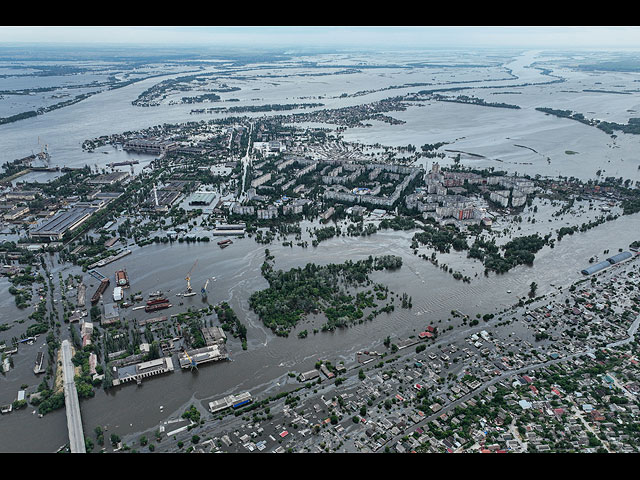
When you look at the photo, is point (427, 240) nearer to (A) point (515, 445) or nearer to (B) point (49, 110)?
(A) point (515, 445)

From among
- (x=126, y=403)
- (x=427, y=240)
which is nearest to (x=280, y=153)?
(x=427, y=240)

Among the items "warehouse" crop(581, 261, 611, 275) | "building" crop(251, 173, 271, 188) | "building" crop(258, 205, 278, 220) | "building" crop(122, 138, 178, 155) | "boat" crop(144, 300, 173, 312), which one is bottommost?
"boat" crop(144, 300, 173, 312)

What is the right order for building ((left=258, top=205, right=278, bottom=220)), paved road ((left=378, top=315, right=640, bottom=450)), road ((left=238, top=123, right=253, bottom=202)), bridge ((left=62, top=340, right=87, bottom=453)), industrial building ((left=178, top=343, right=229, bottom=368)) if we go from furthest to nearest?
road ((left=238, top=123, right=253, bottom=202))
building ((left=258, top=205, right=278, bottom=220))
industrial building ((left=178, top=343, right=229, bottom=368))
paved road ((left=378, top=315, right=640, bottom=450))
bridge ((left=62, top=340, right=87, bottom=453))

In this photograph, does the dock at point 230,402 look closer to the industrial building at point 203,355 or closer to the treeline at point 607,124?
the industrial building at point 203,355

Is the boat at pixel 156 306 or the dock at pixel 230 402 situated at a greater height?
the boat at pixel 156 306

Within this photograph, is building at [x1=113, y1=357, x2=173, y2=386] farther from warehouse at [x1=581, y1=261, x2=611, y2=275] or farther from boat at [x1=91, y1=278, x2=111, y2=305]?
warehouse at [x1=581, y1=261, x2=611, y2=275]

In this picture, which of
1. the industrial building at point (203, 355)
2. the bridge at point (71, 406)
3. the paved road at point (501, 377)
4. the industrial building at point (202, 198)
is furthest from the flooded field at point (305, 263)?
the industrial building at point (202, 198)

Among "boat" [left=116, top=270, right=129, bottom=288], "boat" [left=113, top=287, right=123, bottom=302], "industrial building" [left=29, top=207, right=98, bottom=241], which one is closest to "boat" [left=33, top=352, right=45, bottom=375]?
"boat" [left=113, top=287, right=123, bottom=302]

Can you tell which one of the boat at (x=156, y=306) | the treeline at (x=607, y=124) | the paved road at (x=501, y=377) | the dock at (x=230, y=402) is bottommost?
the dock at (x=230, y=402)

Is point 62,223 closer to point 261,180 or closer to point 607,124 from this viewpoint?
point 261,180
